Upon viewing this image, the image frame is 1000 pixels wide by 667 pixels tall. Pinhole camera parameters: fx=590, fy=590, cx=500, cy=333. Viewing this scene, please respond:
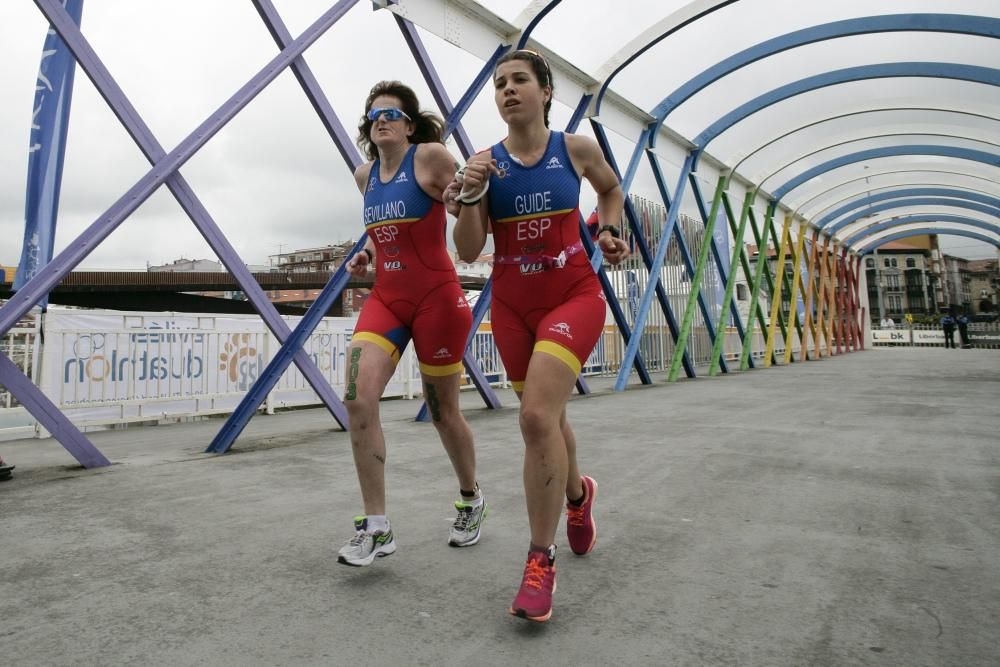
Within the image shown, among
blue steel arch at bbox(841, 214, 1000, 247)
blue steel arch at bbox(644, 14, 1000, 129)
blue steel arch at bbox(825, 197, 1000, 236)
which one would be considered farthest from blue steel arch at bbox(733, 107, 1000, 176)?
blue steel arch at bbox(841, 214, 1000, 247)

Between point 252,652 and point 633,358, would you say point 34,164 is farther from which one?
point 633,358

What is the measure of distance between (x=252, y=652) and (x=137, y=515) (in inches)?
71.1

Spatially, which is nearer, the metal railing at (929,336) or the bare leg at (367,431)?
the bare leg at (367,431)

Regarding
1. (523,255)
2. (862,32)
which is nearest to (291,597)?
(523,255)

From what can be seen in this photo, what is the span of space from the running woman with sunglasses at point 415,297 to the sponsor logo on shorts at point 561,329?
0.56 m

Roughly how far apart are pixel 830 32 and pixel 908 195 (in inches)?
518

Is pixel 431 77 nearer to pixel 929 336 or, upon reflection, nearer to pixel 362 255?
pixel 362 255

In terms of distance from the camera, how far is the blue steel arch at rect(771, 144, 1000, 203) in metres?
13.7

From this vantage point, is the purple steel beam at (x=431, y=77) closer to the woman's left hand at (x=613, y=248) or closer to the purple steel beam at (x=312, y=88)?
the purple steel beam at (x=312, y=88)

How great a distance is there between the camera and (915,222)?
23750mm

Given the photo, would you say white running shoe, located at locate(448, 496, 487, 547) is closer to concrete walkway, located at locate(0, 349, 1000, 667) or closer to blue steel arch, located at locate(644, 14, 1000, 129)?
concrete walkway, located at locate(0, 349, 1000, 667)

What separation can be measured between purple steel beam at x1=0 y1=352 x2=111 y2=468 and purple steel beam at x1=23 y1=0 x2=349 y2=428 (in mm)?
1546

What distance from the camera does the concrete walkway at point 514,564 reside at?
161 cm

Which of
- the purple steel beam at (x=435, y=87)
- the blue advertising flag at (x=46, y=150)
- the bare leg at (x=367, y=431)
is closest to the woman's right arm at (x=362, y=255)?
the bare leg at (x=367, y=431)
